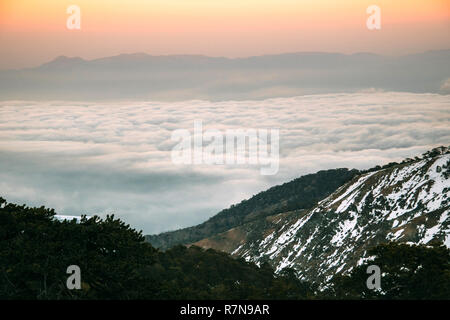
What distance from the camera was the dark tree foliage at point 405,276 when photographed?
111 m

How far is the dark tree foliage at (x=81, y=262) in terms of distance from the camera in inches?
3873

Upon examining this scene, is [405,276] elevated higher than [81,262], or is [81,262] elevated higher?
[81,262]

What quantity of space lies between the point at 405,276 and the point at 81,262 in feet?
145

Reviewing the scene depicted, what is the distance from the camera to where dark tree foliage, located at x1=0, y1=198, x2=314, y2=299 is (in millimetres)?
98375

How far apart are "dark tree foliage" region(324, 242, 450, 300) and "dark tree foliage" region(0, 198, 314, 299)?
9.05 m

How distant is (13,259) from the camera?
3949 inches

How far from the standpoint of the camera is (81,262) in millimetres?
100625

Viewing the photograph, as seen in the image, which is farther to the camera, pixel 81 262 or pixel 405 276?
pixel 405 276

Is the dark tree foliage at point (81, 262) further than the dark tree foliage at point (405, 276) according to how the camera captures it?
No

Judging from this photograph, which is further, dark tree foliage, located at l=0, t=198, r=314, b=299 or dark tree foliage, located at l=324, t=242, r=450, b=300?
dark tree foliage, located at l=324, t=242, r=450, b=300

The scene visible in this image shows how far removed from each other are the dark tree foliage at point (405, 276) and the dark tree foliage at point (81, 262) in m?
9.05
